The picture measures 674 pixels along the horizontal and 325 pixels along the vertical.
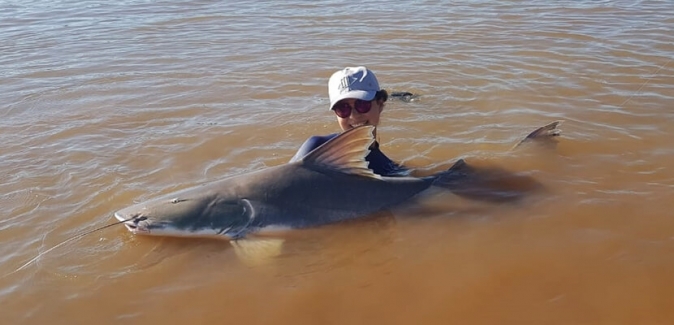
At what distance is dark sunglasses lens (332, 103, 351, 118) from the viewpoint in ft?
14.0

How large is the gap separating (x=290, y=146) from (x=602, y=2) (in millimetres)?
7329

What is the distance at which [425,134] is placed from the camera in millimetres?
5504

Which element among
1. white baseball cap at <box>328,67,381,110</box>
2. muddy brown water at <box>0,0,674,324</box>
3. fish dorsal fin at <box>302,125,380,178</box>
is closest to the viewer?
muddy brown water at <box>0,0,674,324</box>

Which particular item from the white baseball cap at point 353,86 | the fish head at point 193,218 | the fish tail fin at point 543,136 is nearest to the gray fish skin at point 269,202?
the fish head at point 193,218

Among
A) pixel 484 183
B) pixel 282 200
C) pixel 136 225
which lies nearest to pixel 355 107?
pixel 282 200

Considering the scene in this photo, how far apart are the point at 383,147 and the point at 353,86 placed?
117cm

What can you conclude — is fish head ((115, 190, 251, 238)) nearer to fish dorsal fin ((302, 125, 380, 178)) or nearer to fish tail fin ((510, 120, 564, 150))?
fish dorsal fin ((302, 125, 380, 178))

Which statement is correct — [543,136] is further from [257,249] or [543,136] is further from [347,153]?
[257,249]

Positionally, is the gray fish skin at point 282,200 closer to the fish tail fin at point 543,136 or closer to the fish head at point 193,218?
the fish head at point 193,218

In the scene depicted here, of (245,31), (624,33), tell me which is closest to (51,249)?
(245,31)

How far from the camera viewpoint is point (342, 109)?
4.30 meters

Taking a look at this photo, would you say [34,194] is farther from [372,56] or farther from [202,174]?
[372,56]

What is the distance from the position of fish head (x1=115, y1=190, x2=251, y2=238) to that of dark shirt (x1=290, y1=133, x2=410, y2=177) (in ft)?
2.06

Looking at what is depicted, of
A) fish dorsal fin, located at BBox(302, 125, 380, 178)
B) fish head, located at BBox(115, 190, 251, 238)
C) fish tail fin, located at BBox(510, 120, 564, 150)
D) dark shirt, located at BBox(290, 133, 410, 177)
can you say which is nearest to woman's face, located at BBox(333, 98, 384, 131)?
dark shirt, located at BBox(290, 133, 410, 177)
